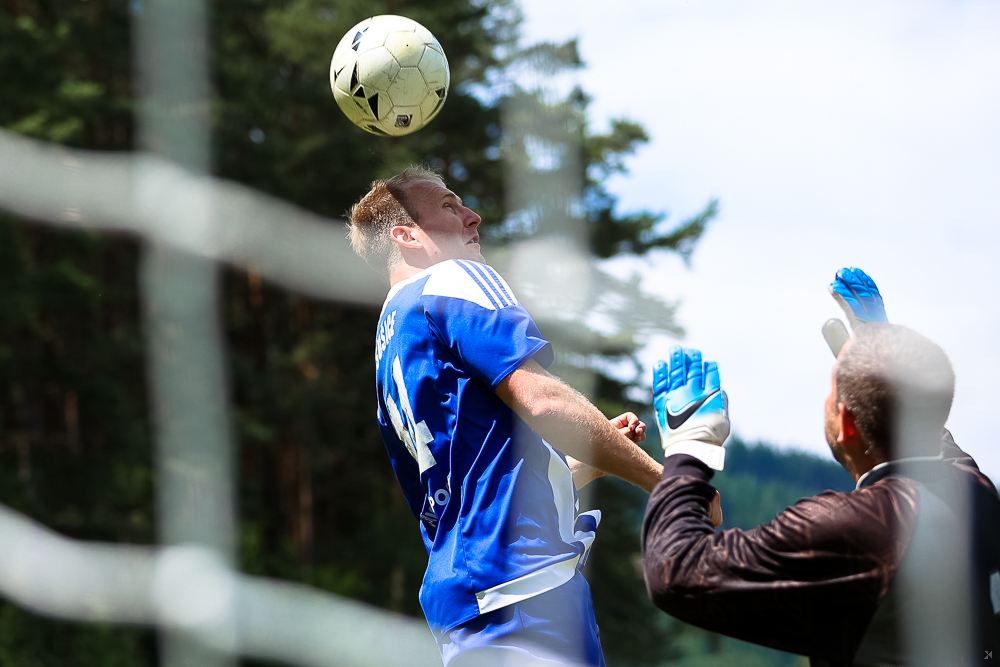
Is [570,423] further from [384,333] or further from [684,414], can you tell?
[384,333]

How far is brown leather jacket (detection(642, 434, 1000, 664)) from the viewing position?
1245 millimetres

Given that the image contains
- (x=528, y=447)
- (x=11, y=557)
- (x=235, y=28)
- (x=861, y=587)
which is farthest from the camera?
(x=235, y=28)

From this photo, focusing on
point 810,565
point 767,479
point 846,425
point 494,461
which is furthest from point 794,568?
point 767,479

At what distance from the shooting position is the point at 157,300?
1021 cm

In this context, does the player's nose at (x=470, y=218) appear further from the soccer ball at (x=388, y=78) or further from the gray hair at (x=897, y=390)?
the gray hair at (x=897, y=390)

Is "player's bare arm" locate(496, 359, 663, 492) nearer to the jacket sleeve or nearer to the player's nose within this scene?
the jacket sleeve

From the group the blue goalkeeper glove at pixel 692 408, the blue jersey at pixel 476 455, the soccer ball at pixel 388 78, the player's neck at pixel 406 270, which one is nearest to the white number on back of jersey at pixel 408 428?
the blue jersey at pixel 476 455

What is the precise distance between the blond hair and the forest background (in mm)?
6543

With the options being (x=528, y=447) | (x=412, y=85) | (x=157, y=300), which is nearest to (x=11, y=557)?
(x=157, y=300)

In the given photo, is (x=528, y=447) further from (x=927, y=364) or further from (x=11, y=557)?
(x=11, y=557)

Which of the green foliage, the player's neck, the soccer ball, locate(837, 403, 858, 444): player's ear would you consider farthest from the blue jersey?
the green foliage

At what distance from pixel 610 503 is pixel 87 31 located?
8.08m

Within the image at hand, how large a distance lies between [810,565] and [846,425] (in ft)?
0.71

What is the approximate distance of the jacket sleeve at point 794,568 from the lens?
125cm
